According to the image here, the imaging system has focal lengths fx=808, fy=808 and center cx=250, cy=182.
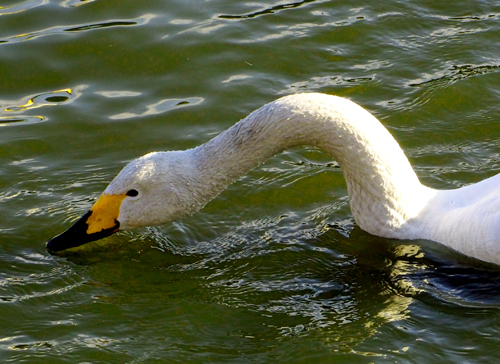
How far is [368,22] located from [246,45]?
1.79 m

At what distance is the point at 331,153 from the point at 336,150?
106 mm

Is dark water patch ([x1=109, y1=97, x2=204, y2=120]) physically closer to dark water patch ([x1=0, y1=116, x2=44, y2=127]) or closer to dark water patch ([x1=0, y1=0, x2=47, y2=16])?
dark water patch ([x1=0, y1=116, x2=44, y2=127])

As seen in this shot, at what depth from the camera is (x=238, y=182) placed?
8594 mm

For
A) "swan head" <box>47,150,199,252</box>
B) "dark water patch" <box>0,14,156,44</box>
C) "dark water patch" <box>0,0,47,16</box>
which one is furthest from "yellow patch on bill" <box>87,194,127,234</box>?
"dark water patch" <box>0,0,47,16</box>

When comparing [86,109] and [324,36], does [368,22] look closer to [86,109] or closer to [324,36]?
[324,36]

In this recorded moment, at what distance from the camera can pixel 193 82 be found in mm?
10273

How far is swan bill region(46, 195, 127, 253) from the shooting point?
704 cm

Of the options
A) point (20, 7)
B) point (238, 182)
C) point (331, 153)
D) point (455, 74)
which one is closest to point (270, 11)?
point (455, 74)

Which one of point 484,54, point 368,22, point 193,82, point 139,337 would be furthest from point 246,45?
point 139,337

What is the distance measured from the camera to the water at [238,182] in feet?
19.9

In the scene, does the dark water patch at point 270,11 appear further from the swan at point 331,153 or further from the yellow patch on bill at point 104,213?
the yellow patch on bill at point 104,213

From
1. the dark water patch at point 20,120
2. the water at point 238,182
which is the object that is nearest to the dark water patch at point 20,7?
the water at point 238,182

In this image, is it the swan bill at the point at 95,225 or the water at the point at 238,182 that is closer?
the water at the point at 238,182

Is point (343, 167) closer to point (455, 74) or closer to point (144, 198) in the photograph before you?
point (144, 198)
